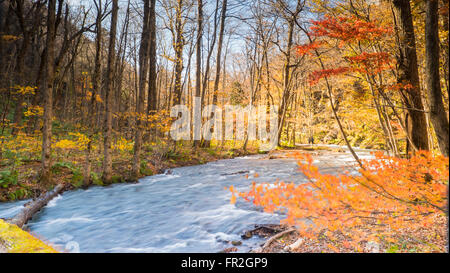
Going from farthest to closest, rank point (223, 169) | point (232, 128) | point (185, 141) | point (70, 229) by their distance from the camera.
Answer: point (232, 128), point (185, 141), point (223, 169), point (70, 229)

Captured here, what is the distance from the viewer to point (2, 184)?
21.4 feet

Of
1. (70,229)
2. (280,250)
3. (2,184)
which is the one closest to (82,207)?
(70,229)

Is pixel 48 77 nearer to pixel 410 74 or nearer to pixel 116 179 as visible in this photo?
pixel 116 179

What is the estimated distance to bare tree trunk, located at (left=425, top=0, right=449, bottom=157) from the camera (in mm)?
2615

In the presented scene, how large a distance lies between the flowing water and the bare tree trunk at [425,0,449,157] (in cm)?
319

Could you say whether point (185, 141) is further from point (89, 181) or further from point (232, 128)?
point (232, 128)

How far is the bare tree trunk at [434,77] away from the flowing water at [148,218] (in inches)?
125

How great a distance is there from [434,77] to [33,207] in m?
8.49

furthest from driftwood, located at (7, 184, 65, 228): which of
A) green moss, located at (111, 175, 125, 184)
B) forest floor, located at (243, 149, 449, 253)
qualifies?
forest floor, located at (243, 149, 449, 253)

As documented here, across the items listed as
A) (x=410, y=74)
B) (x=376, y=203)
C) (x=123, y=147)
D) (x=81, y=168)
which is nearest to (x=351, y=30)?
(x=410, y=74)

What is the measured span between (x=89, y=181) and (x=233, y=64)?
85.2 ft

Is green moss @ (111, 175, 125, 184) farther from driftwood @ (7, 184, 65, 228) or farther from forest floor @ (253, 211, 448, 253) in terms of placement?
forest floor @ (253, 211, 448, 253)

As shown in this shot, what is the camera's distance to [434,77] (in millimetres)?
2803

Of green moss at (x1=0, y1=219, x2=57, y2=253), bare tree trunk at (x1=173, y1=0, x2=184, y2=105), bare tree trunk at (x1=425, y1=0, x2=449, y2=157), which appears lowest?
green moss at (x1=0, y1=219, x2=57, y2=253)
